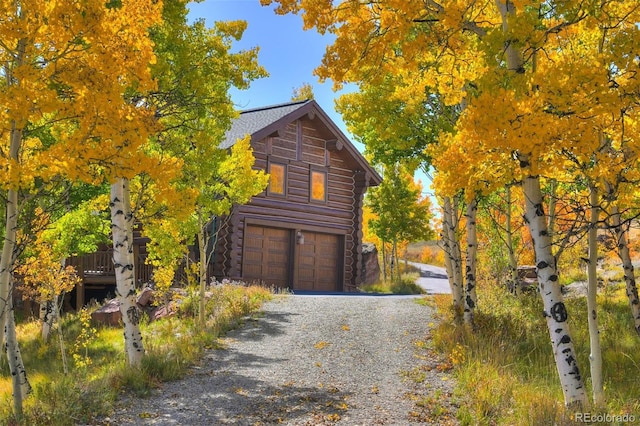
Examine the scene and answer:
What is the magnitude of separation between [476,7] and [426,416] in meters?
5.73

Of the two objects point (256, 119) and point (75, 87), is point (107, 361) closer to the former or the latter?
point (75, 87)

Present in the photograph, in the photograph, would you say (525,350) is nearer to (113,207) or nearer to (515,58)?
(515,58)

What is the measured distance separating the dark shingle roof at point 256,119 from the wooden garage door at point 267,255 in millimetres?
3539

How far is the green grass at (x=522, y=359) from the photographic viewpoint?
6.90 metres

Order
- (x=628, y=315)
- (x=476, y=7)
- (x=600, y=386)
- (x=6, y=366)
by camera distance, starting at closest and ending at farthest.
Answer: (x=600, y=386), (x=476, y=7), (x=628, y=315), (x=6, y=366)

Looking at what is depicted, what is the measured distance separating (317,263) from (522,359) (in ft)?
A: 45.4

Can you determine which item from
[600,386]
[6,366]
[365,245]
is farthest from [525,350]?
[365,245]

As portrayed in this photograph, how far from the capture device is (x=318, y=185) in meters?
23.8

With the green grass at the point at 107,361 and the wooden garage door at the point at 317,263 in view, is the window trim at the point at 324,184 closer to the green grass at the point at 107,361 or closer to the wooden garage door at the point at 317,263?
the wooden garage door at the point at 317,263

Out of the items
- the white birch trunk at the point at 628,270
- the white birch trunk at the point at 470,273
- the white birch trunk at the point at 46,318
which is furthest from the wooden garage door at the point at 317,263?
the white birch trunk at the point at 628,270

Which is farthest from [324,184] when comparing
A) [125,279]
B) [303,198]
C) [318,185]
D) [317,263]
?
[125,279]

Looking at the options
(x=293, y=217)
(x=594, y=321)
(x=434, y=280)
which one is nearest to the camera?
(x=594, y=321)

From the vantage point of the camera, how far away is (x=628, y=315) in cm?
1361

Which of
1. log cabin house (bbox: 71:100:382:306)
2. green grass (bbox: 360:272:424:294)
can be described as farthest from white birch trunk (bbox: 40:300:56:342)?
green grass (bbox: 360:272:424:294)
